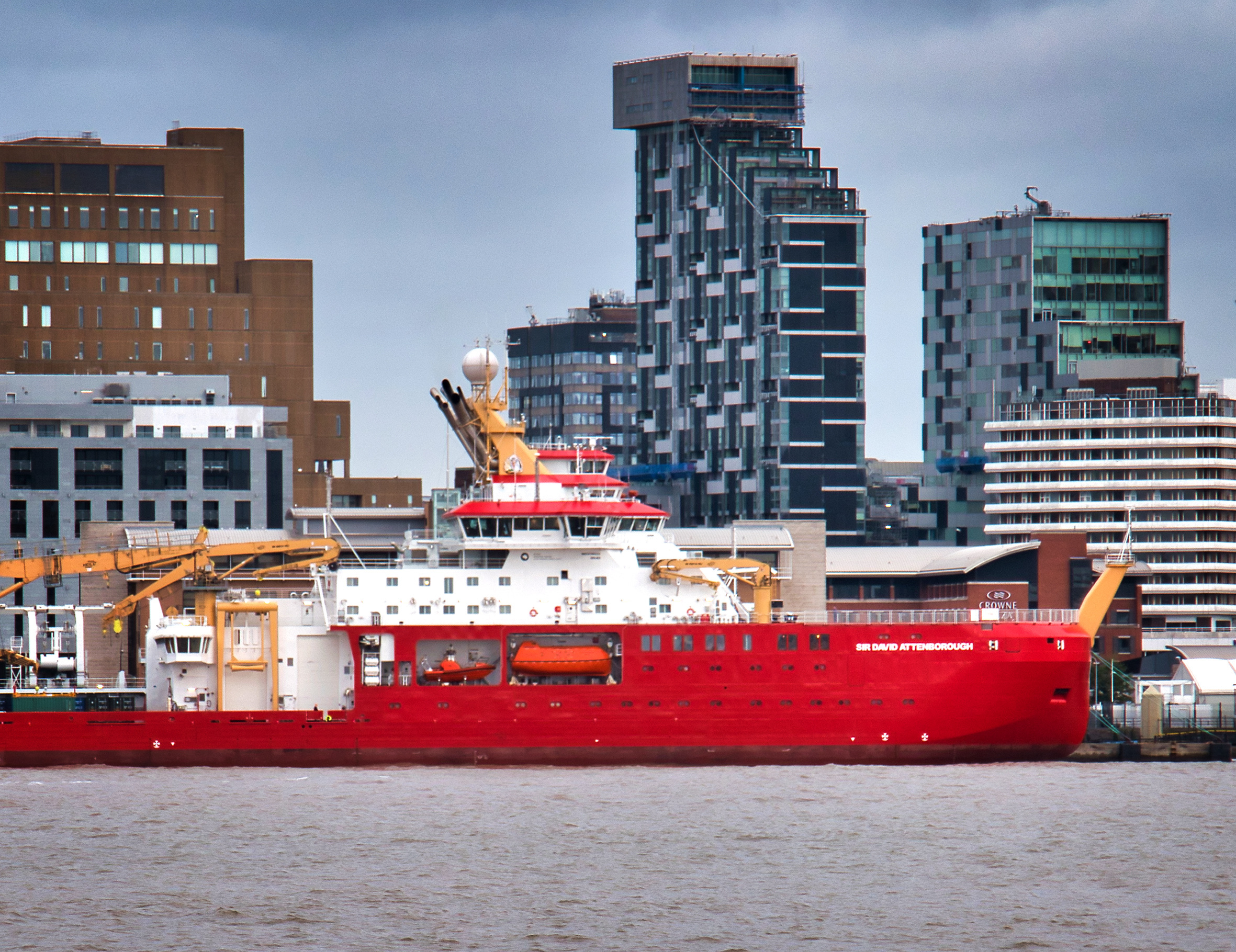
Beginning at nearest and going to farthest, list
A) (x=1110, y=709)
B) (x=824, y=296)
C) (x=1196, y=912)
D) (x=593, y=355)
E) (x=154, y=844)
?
(x=1196, y=912) < (x=154, y=844) < (x=1110, y=709) < (x=824, y=296) < (x=593, y=355)

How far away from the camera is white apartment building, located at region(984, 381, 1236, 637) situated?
10162cm

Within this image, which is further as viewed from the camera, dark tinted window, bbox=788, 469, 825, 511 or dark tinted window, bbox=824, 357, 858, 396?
dark tinted window, bbox=824, 357, 858, 396

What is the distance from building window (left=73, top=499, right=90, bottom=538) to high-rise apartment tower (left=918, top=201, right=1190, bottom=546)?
52449 mm

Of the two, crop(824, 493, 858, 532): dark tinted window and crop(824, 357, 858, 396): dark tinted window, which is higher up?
crop(824, 357, 858, 396): dark tinted window

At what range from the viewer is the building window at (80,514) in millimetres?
87562

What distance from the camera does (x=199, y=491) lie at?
89.4 meters

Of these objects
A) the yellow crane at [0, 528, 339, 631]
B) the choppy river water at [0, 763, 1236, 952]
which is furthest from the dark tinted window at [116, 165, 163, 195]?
the choppy river water at [0, 763, 1236, 952]

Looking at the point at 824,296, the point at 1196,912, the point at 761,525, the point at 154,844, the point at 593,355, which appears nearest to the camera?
the point at 1196,912

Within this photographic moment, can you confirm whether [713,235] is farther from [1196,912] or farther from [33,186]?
[1196,912]

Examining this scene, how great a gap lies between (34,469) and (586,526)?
1631 inches

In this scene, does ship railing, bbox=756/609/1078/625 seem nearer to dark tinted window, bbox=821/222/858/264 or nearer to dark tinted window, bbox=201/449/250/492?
dark tinted window, bbox=201/449/250/492

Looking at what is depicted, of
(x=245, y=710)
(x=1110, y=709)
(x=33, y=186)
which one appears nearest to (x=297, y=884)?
(x=245, y=710)

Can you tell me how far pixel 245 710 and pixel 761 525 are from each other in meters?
36.2

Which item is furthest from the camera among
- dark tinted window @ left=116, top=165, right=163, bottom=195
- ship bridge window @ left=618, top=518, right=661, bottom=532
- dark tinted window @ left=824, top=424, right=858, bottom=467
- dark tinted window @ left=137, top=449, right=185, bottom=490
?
dark tinted window @ left=824, top=424, right=858, bottom=467
